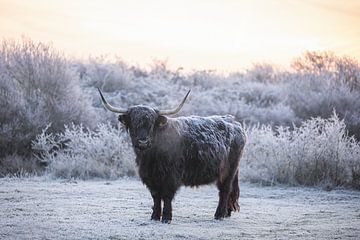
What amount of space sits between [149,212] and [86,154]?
876cm

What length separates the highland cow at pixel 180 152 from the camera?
36.6 ft

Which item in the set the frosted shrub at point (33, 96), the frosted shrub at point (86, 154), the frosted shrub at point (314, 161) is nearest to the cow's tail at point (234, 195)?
the frosted shrub at point (314, 161)

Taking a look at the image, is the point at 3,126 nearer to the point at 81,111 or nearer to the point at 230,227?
the point at 81,111

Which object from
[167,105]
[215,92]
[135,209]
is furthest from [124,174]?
[215,92]

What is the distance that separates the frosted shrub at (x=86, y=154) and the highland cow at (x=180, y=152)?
8071mm

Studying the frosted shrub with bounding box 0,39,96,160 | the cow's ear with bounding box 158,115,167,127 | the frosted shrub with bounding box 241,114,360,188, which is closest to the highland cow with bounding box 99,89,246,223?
the cow's ear with bounding box 158,115,167,127

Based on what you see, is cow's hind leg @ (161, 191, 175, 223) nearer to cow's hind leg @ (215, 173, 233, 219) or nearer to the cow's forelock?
the cow's forelock

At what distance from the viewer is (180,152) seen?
450 inches

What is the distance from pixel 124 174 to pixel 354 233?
10.5m

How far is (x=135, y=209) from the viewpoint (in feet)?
42.6

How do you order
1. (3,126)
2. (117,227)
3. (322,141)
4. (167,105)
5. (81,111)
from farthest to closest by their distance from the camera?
(167,105) < (81,111) < (3,126) < (322,141) < (117,227)

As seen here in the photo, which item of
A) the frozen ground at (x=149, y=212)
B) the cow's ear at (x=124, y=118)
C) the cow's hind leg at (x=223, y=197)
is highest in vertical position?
the cow's ear at (x=124, y=118)

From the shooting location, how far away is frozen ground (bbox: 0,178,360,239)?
10.3m

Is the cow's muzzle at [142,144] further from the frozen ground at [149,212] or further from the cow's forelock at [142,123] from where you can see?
the frozen ground at [149,212]
